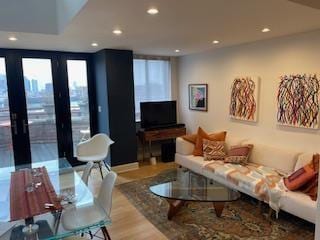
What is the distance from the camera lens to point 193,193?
3035 millimetres

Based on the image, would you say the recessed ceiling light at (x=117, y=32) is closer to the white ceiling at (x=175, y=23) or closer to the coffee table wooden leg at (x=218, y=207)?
the white ceiling at (x=175, y=23)

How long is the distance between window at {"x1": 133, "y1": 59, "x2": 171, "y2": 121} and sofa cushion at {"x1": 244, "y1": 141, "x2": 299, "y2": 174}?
2637 millimetres

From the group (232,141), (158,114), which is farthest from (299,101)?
(158,114)

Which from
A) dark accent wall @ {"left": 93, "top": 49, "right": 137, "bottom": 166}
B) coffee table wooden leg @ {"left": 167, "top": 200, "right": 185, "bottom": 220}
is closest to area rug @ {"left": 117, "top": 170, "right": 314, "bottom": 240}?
coffee table wooden leg @ {"left": 167, "top": 200, "right": 185, "bottom": 220}

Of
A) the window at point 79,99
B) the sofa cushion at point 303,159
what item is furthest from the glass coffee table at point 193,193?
the window at point 79,99

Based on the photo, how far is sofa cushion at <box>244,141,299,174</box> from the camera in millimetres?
3584

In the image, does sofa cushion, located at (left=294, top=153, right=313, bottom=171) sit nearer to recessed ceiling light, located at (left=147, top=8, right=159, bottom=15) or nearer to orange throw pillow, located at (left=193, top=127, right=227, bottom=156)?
orange throw pillow, located at (left=193, top=127, right=227, bottom=156)

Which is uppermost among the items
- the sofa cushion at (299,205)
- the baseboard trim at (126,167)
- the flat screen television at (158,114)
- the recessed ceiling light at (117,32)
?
the recessed ceiling light at (117,32)

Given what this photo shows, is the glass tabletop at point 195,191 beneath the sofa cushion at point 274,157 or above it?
beneath

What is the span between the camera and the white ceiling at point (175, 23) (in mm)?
2240

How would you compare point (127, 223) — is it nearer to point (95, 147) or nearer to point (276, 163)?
point (95, 147)

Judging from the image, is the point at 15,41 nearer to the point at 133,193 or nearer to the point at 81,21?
the point at 81,21

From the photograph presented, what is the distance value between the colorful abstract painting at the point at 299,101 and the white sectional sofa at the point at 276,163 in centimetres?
45

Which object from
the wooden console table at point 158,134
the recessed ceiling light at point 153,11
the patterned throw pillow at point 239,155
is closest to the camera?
the recessed ceiling light at point 153,11
